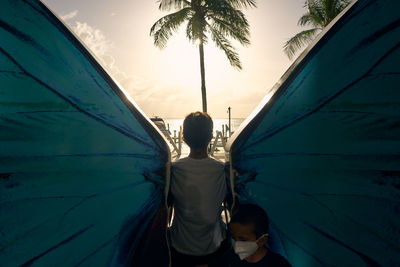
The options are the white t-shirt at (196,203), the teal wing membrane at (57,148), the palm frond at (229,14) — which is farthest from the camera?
the palm frond at (229,14)

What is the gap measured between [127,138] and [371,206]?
1.36 metres

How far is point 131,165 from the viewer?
1239mm

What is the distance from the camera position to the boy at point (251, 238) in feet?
4.39

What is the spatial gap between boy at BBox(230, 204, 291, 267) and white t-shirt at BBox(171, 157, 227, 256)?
0.51ft

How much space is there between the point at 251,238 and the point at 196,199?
1.56ft

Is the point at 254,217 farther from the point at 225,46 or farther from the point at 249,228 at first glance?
the point at 225,46

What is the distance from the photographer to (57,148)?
3.32 ft

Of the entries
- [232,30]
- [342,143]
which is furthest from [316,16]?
[342,143]

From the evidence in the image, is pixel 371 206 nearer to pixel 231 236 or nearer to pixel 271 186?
pixel 271 186

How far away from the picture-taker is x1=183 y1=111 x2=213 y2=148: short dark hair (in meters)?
1.32

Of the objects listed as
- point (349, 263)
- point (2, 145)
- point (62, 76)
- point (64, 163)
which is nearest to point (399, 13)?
point (349, 263)

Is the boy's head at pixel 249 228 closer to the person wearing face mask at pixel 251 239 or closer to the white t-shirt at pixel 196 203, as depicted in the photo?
the person wearing face mask at pixel 251 239

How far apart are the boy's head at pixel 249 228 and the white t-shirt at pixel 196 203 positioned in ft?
0.49

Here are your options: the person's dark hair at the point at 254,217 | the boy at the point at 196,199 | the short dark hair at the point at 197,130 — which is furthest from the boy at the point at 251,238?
the short dark hair at the point at 197,130
